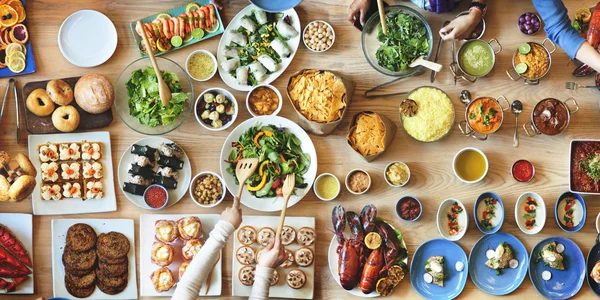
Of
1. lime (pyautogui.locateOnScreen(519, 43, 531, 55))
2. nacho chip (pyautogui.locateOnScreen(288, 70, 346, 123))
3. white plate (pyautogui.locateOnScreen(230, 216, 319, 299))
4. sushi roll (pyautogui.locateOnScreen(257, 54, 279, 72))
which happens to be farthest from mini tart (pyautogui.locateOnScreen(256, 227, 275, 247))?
lime (pyautogui.locateOnScreen(519, 43, 531, 55))

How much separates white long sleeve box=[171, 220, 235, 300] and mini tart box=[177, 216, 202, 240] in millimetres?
362

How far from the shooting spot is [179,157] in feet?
10.7

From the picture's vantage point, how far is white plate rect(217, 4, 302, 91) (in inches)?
129

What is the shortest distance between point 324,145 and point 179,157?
2.87ft

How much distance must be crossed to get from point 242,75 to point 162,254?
115 centimetres

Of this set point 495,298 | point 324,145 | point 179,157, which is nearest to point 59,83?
point 179,157

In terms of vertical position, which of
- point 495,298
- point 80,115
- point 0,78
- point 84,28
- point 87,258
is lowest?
point 495,298

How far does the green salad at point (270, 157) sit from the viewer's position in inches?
126

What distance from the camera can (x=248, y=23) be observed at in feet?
10.7

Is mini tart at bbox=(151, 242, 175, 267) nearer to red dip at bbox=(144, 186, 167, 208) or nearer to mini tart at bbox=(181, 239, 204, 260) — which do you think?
mini tart at bbox=(181, 239, 204, 260)

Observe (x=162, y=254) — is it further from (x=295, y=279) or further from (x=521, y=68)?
(x=521, y=68)

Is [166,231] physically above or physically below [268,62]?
below

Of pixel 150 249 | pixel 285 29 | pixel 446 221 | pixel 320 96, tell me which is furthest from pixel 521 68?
pixel 150 249

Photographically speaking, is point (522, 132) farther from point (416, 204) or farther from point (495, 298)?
point (495, 298)
